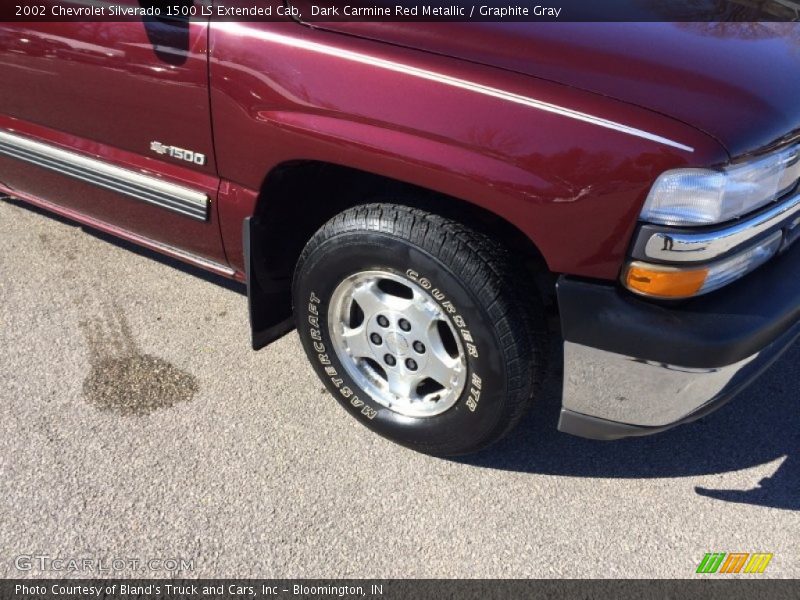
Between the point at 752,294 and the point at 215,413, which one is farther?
the point at 215,413

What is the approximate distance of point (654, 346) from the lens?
185 centimetres

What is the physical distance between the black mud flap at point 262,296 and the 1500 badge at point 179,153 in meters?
0.28

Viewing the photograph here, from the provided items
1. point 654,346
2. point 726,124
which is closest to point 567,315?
point 654,346

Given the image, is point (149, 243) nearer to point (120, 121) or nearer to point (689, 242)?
point (120, 121)

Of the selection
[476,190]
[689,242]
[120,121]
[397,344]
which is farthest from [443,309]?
[120,121]

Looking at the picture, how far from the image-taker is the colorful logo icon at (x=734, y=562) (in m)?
2.13

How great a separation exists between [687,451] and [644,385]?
0.74 metres

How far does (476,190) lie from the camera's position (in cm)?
186

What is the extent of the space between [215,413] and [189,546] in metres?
0.57

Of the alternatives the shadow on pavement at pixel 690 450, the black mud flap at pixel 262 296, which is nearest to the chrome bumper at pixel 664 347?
the shadow on pavement at pixel 690 450

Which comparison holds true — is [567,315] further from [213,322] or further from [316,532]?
[213,322]

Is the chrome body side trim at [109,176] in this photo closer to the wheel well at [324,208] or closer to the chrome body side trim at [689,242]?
the wheel well at [324,208]

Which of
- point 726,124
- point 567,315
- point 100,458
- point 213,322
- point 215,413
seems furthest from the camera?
point 213,322

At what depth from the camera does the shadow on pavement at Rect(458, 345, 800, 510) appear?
2.42 meters
